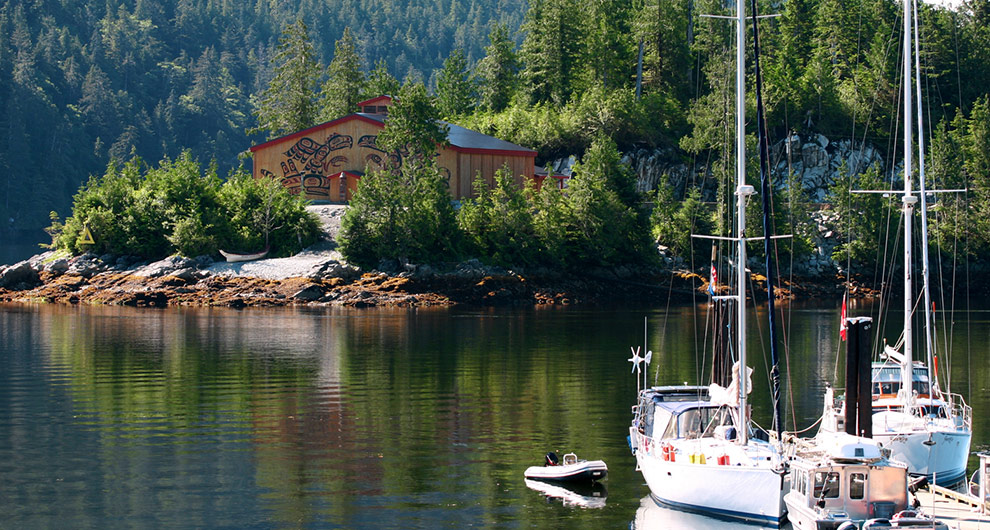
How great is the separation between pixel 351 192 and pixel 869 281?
149ft

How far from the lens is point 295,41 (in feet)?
410

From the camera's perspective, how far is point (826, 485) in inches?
973

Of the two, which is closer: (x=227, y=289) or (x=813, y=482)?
(x=813, y=482)

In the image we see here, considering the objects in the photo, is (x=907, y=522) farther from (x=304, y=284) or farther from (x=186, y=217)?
(x=186, y=217)

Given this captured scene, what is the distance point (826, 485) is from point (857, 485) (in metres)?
0.67

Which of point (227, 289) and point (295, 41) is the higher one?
point (295, 41)

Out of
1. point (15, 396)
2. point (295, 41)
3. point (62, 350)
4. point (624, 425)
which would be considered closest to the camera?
point (624, 425)

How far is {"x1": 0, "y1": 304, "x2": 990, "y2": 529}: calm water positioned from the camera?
1137 inches

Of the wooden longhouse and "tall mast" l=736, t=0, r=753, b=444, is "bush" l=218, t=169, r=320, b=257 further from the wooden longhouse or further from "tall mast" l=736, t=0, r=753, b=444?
"tall mast" l=736, t=0, r=753, b=444

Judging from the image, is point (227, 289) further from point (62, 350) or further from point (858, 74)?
point (858, 74)

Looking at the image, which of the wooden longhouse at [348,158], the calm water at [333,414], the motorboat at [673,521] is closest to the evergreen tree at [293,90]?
the wooden longhouse at [348,158]

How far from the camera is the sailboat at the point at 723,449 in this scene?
26172 millimetres

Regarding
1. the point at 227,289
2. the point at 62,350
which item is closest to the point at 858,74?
the point at 227,289

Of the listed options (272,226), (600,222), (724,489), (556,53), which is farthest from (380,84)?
(724,489)
